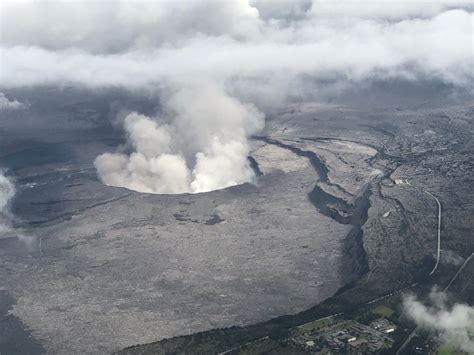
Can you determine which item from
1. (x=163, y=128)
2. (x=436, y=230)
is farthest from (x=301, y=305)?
(x=163, y=128)

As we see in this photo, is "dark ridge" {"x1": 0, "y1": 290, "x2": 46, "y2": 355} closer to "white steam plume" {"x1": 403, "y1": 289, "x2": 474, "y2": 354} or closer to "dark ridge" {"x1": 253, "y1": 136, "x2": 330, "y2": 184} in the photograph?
"white steam plume" {"x1": 403, "y1": 289, "x2": 474, "y2": 354}

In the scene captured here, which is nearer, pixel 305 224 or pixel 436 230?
pixel 436 230

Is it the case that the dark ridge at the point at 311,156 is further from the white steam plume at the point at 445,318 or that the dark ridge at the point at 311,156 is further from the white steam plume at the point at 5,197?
the white steam plume at the point at 445,318

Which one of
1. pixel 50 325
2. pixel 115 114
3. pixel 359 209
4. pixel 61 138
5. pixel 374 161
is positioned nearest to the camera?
pixel 50 325

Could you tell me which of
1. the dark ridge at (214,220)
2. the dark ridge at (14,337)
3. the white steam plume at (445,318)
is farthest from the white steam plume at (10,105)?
the white steam plume at (445,318)

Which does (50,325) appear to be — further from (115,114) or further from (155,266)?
(115,114)

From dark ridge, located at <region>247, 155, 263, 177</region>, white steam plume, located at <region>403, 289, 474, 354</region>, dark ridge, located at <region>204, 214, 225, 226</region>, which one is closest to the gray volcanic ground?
dark ridge, located at <region>204, 214, 225, 226</region>

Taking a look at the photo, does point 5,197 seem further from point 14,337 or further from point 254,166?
point 14,337
